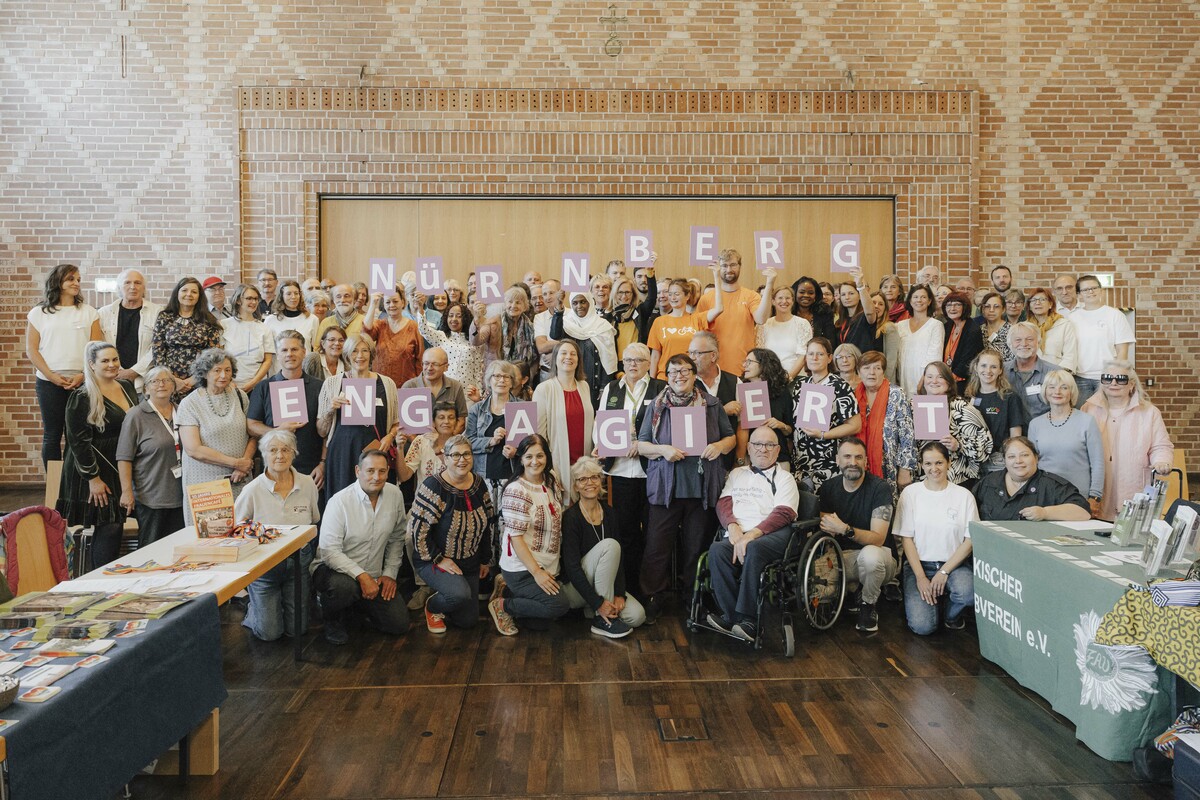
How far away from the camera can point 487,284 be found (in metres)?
6.37

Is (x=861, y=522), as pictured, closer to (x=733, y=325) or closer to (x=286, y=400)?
(x=733, y=325)

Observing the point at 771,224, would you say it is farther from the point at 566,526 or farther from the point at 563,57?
the point at 566,526

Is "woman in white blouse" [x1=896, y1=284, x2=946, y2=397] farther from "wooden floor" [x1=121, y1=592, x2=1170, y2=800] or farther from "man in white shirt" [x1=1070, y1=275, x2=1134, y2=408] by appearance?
"wooden floor" [x1=121, y1=592, x2=1170, y2=800]

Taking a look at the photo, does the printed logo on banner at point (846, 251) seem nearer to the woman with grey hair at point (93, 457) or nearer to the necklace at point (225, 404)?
the necklace at point (225, 404)

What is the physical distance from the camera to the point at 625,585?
5.52 meters

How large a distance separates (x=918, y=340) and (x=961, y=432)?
1.05m

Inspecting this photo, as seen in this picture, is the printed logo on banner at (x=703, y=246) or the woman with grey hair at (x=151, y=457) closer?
the woman with grey hair at (x=151, y=457)

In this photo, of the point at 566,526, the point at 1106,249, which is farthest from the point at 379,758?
the point at 1106,249

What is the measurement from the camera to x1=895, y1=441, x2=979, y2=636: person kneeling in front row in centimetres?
493

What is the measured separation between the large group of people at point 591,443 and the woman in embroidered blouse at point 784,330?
0.07ft

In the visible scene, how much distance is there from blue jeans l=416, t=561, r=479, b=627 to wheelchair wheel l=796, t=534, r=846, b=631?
1838mm

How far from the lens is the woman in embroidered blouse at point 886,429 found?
548 centimetres

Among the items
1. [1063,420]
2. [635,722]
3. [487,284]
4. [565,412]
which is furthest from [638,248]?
[635,722]

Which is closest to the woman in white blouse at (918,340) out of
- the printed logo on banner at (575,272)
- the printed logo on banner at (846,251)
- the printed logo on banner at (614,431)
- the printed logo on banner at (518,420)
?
the printed logo on banner at (846,251)
